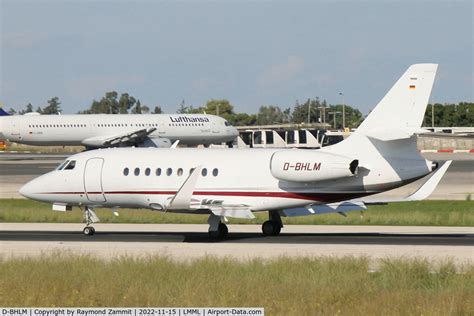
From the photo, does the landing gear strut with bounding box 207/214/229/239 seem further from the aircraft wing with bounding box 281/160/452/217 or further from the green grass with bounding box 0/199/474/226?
the green grass with bounding box 0/199/474/226

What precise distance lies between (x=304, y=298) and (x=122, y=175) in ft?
47.8

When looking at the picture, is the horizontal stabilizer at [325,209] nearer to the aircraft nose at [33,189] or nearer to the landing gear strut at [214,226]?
the landing gear strut at [214,226]

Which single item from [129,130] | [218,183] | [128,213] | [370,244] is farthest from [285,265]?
[129,130]

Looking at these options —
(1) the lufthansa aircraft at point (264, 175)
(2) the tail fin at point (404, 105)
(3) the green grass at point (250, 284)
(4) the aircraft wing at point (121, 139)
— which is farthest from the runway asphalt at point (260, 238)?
(4) the aircraft wing at point (121, 139)

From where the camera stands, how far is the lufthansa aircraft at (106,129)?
90.8 m

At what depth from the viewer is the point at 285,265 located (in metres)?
20.3

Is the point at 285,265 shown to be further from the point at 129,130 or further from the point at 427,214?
the point at 129,130

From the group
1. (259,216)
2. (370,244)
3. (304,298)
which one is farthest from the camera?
(259,216)

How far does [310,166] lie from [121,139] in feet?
207

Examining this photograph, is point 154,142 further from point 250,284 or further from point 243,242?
point 250,284

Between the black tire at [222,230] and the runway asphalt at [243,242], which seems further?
the black tire at [222,230]

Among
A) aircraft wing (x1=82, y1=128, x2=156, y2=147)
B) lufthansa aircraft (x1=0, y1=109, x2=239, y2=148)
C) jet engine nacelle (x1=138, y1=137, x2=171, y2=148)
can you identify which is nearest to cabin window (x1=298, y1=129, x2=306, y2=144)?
Answer: lufthansa aircraft (x1=0, y1=109, x2=239, y2=148)

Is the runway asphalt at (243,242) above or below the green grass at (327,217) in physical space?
above

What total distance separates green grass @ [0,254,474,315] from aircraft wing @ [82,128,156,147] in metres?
67.0
